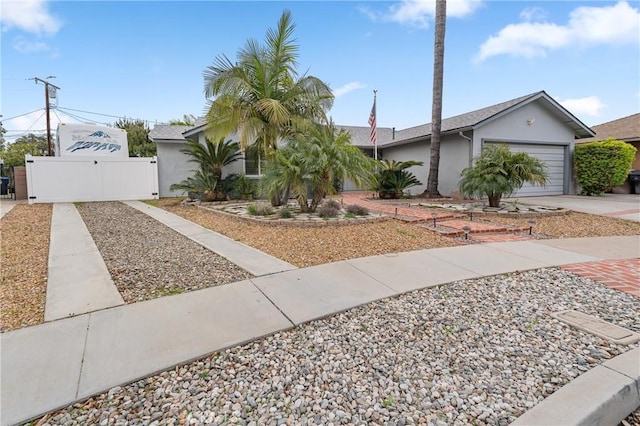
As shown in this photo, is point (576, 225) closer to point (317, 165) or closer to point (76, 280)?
point (317, 165)

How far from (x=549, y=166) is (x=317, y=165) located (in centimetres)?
1238

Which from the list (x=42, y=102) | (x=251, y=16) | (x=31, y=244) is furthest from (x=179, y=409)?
(x=42, y=102)

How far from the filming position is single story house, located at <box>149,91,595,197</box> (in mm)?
12766

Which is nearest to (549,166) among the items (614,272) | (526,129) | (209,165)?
(526,129)

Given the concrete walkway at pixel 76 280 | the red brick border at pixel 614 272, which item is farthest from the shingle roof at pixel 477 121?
the concrete walkway at pixel 76 280

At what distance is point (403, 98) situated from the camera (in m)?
18.2

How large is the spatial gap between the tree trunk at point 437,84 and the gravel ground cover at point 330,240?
18.8 ft

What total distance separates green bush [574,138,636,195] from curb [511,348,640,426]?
15.2 m

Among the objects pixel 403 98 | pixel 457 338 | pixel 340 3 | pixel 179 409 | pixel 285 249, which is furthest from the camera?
pixel 403 98

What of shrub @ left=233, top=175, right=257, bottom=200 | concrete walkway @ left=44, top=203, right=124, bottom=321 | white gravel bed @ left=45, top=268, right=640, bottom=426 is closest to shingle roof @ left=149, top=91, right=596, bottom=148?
shrub @ left=233, top=175, right=257, bottom=200

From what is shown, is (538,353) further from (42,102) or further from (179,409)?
(42,102)

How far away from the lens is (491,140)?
12773mm

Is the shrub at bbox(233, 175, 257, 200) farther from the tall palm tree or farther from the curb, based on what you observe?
the curb

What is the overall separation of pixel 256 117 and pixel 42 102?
21085 millimetres
